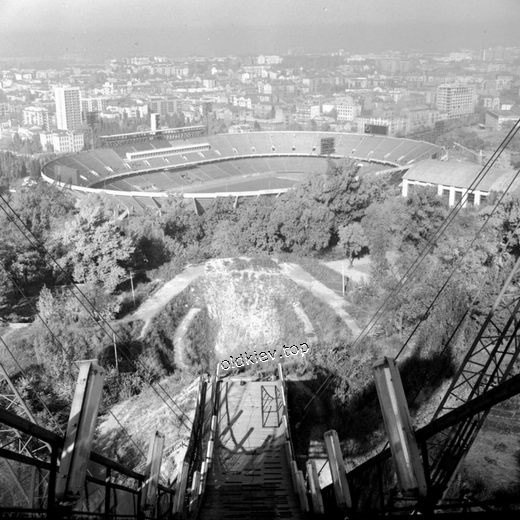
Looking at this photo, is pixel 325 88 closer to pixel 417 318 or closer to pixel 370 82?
pixel 370 82

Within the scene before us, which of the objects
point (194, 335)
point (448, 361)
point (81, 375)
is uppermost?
point (81, 375)

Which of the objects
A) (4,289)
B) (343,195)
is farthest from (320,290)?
(4,289)

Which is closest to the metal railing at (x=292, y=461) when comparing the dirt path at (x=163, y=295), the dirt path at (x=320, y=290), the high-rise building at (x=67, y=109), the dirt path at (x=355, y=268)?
the dirt path at (x=320, y=290)

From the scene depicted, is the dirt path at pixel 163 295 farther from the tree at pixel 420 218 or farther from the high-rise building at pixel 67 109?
the high-rise building at pixel 67 109

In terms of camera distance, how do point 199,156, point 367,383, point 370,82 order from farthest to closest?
point 370,82
point 199,156
point 367,383

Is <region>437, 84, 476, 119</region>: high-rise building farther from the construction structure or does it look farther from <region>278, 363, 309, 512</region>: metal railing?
<region>278, 363, 309, 512</region>: metal railing

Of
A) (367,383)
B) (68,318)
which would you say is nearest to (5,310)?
(68,318)

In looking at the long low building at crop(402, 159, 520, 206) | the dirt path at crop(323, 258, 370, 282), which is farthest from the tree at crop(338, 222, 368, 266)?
the long low building at crop(402, 159, 520, 206)
